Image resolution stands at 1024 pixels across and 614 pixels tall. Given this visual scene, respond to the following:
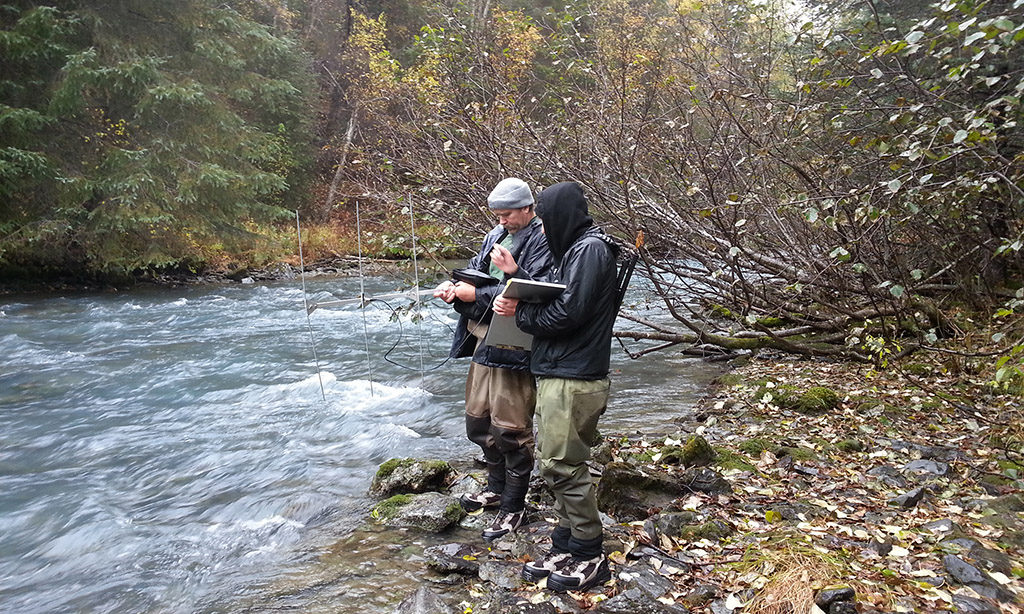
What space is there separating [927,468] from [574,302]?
3037 millimetres

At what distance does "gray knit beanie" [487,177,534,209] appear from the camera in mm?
3857

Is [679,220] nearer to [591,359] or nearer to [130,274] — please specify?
[591,359]

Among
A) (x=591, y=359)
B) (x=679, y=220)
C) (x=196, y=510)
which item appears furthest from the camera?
(x=679, y=220)

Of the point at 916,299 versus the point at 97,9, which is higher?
the point at 97,9

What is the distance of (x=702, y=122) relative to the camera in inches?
349

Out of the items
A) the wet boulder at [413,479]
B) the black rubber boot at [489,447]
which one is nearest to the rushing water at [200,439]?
the wet boulder at [413,479]

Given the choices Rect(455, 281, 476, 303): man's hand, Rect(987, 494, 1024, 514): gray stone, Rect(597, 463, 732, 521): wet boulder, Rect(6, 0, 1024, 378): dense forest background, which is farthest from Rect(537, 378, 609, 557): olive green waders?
Rect(987, 494, 1024, 514): gray stone

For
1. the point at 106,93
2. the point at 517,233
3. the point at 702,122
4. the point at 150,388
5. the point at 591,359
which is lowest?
the point at 150,388

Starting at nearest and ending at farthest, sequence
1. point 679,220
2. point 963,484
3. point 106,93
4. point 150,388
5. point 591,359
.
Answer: point 591,359 < point 963,484 < point 679,220 < point 150,388 < point 106,93

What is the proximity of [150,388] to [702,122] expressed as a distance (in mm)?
7966

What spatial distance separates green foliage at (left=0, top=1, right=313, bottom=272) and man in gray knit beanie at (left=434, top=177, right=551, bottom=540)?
589 inches

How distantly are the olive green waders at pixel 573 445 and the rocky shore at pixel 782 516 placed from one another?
0.31 metres

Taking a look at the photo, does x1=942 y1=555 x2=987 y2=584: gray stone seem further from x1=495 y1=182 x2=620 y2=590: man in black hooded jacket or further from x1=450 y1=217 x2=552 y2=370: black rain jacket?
x1=450 y1=217 x2=552 y2=370: black rain jacket

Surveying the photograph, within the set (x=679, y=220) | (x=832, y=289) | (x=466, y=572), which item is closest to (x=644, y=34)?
(x=679, y=220)
